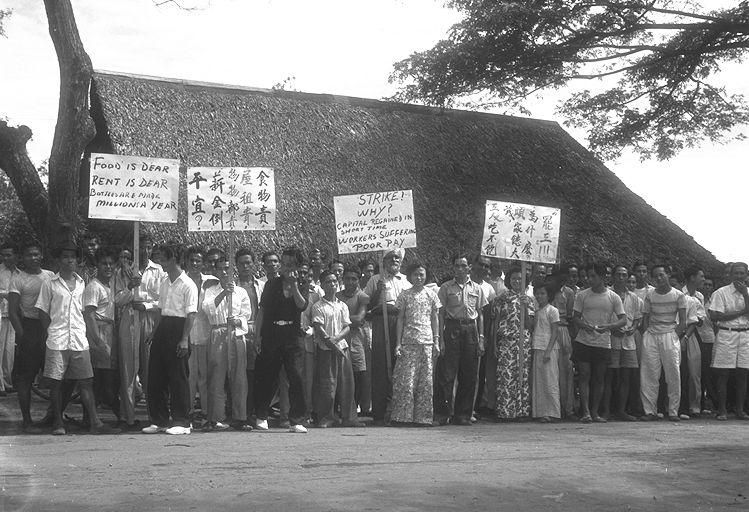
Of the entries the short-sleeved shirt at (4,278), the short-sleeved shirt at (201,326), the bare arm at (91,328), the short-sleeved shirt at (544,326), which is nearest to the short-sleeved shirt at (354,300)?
the short-sleeved shirt at (201,326)

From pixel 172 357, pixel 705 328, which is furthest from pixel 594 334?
pixel 172 357

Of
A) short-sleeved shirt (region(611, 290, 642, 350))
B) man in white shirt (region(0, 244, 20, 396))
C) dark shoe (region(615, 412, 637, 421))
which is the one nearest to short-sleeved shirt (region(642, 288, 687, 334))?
short-sleeved shirt (region(611, 290, 642, 350))

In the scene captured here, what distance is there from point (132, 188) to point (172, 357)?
1905 mm

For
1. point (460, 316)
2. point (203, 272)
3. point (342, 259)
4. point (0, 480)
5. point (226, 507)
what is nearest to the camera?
point (226, 507)

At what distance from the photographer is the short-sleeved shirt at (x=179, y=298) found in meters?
9.34

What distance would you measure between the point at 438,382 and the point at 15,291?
4816 millimetres

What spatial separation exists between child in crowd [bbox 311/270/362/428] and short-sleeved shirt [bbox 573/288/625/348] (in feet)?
9.97

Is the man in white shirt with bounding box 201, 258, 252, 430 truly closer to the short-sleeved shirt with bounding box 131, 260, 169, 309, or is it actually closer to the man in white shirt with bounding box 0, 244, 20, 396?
the short-sleeved shirt with bounding box 131, 260, 169, 309

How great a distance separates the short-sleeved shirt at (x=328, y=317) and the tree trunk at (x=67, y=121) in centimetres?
527

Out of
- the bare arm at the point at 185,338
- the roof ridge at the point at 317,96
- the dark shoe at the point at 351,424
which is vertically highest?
the roof ridge at the point at 317,96

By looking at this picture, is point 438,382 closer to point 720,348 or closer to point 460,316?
point 460,316

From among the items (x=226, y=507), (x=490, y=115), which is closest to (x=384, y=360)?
(x=226, y=507)

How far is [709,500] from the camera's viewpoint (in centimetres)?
650

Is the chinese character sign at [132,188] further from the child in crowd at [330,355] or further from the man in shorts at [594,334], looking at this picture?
the man in shorts at [594,334]
